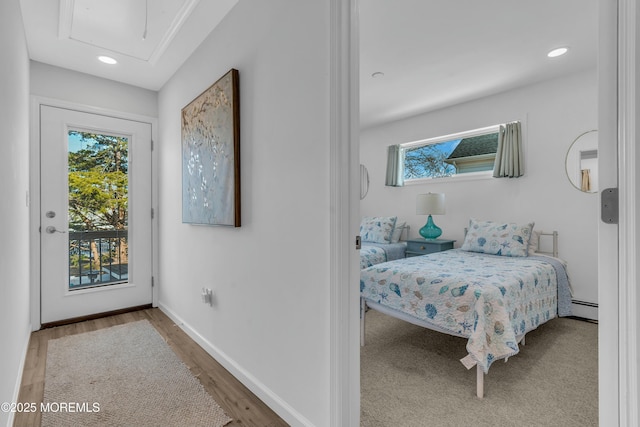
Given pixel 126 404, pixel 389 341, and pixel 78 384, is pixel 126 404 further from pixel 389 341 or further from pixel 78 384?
pixel 389 341

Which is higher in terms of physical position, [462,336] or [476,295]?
[476,295]

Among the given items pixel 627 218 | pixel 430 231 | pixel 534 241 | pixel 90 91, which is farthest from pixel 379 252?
pixel 90 91

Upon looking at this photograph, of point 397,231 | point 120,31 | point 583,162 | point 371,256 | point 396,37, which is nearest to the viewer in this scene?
point 120,31

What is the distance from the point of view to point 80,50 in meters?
2.68

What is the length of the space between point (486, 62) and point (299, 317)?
2.97 m

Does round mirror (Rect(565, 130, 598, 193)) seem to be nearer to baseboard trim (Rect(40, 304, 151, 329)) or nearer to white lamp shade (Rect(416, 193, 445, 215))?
white lamp shade (Rect(416, 193, 445, 215))

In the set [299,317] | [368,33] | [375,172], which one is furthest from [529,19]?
[375,172]

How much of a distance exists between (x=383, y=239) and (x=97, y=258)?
342cm

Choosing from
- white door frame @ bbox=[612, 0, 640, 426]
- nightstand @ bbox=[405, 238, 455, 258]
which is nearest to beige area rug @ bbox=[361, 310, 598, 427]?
white door frame @ bbox=[612, 0, 640, 426]

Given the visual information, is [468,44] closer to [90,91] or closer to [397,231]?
[397,231]

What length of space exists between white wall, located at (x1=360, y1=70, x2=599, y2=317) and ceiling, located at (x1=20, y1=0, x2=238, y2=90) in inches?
129

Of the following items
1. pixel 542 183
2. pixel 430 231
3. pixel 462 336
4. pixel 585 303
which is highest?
pixel 542 183

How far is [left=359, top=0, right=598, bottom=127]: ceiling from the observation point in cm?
222

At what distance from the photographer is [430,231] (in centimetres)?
421
